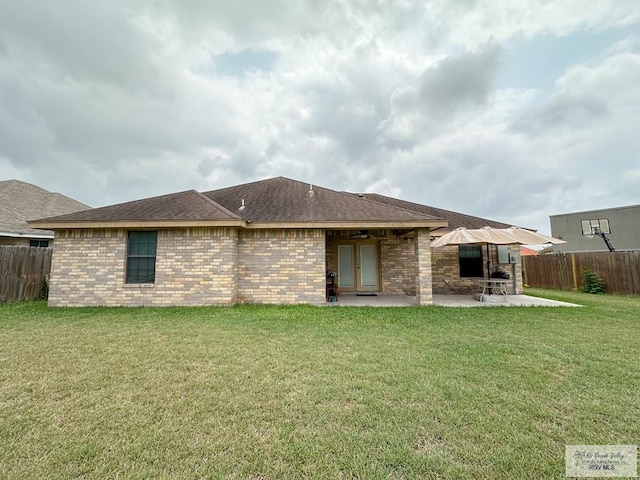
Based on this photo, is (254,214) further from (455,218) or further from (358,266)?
(455,218)

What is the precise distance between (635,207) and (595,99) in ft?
34.2

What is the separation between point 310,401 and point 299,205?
25.0ft

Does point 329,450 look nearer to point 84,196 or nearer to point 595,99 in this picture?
point 595,99

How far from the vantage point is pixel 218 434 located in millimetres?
2240

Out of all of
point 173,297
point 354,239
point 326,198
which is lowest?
point 173,297

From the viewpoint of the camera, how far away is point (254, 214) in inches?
361

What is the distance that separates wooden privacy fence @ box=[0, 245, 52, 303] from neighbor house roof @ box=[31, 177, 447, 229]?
2.16 meters

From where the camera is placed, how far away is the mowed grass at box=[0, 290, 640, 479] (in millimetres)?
1940

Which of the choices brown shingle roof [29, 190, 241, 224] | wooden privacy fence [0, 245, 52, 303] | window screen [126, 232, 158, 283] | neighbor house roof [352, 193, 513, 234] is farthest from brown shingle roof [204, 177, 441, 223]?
wooden privacy fence [0, 245, 52, 303]

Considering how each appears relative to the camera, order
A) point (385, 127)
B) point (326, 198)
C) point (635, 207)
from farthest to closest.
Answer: point (635, 207), point (385, 127), point (326, 198)

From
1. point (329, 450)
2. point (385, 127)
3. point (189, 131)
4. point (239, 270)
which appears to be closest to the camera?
point (329, 450)

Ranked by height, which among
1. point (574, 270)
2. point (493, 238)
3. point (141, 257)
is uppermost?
point (493, 238)

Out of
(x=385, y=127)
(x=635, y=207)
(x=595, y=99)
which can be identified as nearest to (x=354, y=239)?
(x=385, y=127)

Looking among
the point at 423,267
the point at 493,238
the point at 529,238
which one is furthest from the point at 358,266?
the point at 529,238
